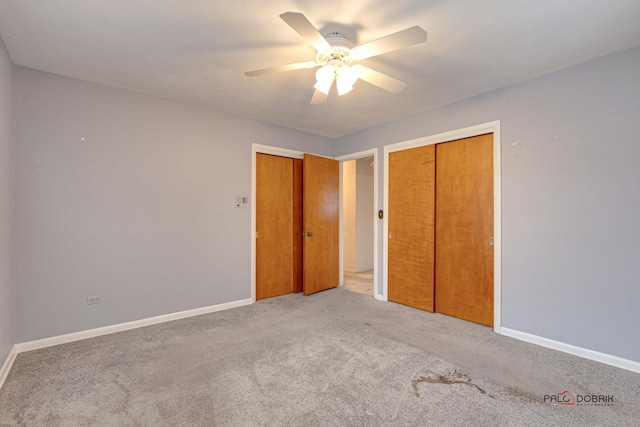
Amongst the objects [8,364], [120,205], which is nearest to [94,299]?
[8,364]

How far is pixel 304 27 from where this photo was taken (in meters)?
1.62

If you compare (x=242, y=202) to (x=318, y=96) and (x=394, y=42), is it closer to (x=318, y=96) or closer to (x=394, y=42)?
(x=318, y=96)

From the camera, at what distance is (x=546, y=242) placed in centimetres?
269

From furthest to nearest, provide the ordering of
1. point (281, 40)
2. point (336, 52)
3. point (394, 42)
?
point (281, 40) → point (336, 52) → point (394, 42)

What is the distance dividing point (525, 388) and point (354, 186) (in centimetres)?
468

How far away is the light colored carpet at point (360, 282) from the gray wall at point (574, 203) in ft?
6.91

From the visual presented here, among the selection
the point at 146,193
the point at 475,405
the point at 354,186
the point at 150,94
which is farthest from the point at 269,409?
the point at 354,186

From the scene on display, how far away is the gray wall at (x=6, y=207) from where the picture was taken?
2.16m

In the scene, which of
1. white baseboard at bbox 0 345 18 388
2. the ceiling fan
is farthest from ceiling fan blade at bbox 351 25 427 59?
white baseboard at bbox 0 345 18 388

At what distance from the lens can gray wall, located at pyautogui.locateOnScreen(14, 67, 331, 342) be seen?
260 cm

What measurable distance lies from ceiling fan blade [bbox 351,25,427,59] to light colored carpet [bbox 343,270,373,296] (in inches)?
137

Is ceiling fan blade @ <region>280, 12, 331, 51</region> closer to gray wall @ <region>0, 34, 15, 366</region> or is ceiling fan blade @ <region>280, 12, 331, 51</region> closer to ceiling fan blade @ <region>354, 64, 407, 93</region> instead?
ceiling fan blade @ <region>354, 64, 407, 93</region>

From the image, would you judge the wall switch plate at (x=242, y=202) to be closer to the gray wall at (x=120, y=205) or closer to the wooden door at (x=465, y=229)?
the gray wall at (x=120, y=205)

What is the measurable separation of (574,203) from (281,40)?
287 cm
